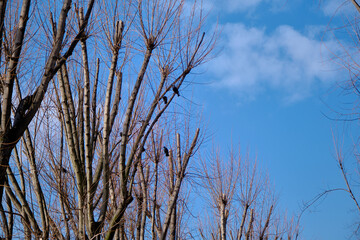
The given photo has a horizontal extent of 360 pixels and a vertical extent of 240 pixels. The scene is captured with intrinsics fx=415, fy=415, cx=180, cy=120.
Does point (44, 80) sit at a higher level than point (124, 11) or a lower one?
lower

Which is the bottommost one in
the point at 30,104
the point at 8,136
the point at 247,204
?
the point at 8,136

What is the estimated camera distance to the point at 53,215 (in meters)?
5.41

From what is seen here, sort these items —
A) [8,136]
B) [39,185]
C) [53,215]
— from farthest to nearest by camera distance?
1. [53,215]
2. [39,185]
3. [8,136]

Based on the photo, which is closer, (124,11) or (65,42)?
(65,42)

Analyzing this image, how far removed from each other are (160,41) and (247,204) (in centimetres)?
547

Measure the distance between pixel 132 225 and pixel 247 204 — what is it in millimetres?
2777

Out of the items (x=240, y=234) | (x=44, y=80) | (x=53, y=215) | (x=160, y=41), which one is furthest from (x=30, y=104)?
(x=240, y=234)

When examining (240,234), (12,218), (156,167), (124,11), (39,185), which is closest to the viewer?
(124,11)

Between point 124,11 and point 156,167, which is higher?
point 124,11

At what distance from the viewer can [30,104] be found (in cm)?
305

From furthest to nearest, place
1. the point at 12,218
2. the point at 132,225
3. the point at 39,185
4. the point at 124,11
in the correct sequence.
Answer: the point at 132,225, the point at 12,218, the point at 39,185, the point at 124,11

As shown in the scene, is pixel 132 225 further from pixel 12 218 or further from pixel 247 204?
pixel 247 204

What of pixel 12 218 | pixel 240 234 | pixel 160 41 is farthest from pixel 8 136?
pixel 240 234

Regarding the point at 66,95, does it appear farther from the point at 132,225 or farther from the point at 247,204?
the point at 247,204
